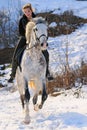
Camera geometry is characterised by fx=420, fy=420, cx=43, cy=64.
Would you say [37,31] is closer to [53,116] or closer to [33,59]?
[33,59]

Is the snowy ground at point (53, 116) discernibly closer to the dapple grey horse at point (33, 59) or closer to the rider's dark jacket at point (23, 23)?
the dapple grey horse at point (33, 59)

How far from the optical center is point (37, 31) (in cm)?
767

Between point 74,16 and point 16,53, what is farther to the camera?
point 74,16

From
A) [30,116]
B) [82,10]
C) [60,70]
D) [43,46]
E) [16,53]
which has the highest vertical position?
[43,46]

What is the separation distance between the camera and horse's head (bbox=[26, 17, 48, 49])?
7525 millimetres

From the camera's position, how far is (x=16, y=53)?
8789mm

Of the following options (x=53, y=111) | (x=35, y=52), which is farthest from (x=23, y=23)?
(x=53, y=111)

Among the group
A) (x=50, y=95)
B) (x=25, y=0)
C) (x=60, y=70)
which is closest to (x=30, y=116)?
(x=50, y=95)

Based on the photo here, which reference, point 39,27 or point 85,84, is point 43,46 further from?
point 85,84

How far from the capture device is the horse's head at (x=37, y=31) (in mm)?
7525

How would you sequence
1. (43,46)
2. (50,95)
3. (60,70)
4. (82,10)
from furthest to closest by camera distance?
(82,10), (60,70), (50,95), (43,46)

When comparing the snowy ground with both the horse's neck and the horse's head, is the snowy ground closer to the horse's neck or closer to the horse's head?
the horse's neck

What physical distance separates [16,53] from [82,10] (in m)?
17.4

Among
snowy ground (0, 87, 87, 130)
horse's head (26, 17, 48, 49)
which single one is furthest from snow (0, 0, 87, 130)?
horse's head (26, 17, 48, 49)
